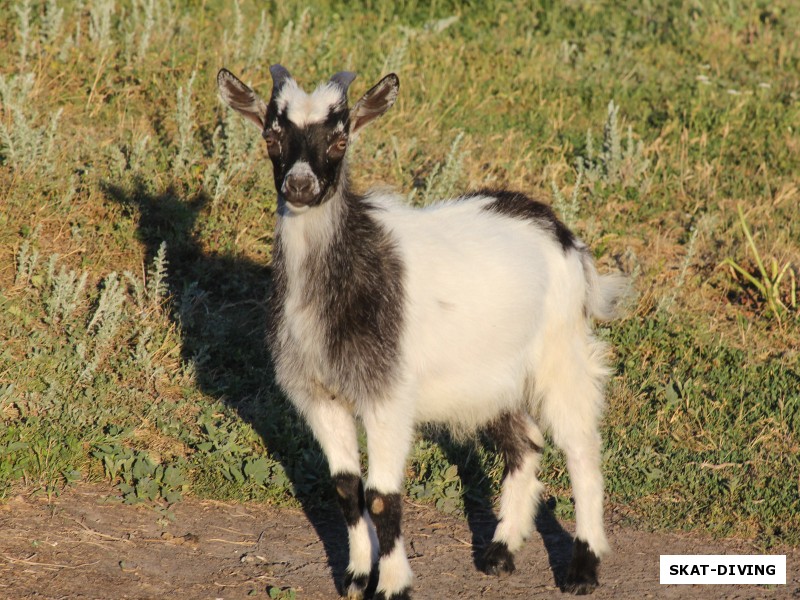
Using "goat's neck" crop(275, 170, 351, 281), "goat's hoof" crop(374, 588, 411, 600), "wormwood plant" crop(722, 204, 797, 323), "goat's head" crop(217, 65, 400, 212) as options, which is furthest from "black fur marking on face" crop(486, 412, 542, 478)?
"wormwood plant" crop(722, 204, 797, 323)

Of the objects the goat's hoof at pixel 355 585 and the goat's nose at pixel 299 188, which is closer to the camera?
the goat's nose at pixel 299 188

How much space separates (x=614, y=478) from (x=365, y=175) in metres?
3.82

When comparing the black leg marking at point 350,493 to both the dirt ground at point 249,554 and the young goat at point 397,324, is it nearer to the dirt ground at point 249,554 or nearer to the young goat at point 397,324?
the young goat at point 397,324

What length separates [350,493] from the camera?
18.6 ft

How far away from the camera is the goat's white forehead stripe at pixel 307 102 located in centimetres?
534

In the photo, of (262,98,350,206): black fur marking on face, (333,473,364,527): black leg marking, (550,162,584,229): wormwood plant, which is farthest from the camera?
(550,162,584,229): wormwood plant

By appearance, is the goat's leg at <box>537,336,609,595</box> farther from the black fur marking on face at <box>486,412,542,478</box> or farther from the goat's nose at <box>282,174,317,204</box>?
the goat's nose at <box>282,174,317,204</box>

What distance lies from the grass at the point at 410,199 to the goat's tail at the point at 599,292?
118cm

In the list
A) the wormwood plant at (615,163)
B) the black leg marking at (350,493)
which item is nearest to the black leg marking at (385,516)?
the black leg marking at (350,493)

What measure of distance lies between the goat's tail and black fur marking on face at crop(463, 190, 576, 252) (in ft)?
0.57

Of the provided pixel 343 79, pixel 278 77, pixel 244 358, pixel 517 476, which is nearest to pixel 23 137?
pixel 244 358

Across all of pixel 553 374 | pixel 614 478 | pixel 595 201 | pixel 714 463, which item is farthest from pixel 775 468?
pixel 595 201

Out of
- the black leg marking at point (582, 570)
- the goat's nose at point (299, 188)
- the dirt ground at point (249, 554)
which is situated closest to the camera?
the goat's nose at point (299, 188)

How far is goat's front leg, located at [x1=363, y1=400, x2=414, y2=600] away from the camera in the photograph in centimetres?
547
